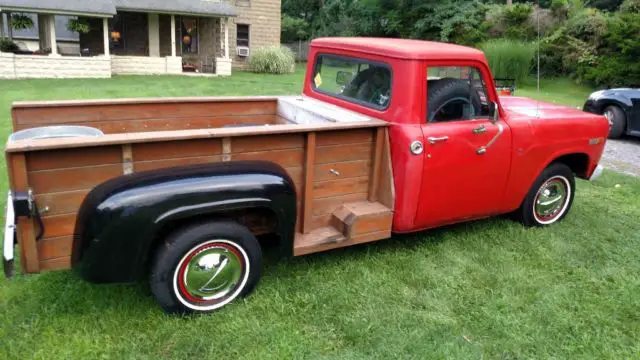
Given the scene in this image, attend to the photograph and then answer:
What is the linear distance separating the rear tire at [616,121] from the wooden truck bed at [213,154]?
7.45 meters

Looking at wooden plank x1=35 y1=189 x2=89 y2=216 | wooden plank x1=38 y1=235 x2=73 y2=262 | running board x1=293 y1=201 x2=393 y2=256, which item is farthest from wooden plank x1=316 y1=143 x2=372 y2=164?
wooden plank x1=38 y1=235 x2=73 y2=262

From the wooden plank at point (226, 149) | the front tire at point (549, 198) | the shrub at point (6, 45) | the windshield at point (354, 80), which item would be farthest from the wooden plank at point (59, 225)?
the shrub at point (6, 45)

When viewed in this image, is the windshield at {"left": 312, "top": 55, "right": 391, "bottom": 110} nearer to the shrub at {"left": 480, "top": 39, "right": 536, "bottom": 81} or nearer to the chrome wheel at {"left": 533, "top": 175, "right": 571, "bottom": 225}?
the chrome wheel at {"left": 533, "top": 175, "right": 571, "bottom": 225}

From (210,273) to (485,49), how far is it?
50.1 feet

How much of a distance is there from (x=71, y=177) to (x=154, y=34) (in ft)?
66.5

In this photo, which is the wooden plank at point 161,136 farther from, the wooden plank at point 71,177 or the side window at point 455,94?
the side window at point 455,94

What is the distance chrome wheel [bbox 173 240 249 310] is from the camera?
323 cm

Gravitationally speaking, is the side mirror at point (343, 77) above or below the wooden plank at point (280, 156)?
above

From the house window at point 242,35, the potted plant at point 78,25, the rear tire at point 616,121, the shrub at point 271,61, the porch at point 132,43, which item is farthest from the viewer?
the house window at point 242,35

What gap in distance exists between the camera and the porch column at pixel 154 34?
21.4 metres

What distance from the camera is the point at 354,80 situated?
4594 millimetres

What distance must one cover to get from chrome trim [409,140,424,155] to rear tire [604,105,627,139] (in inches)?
294

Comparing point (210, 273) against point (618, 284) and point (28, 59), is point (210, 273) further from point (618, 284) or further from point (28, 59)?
point (28, 59)

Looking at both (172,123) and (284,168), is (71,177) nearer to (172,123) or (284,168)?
(284,168)
